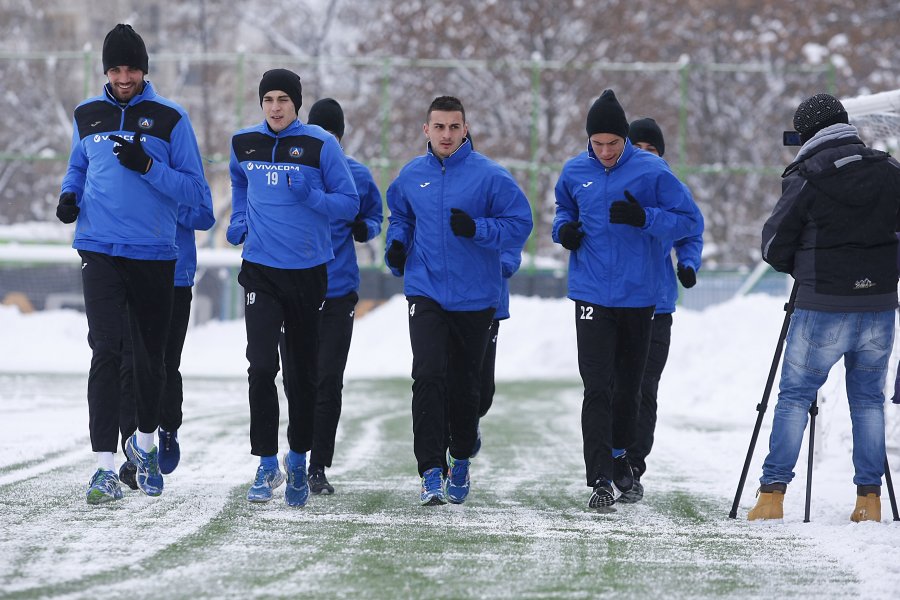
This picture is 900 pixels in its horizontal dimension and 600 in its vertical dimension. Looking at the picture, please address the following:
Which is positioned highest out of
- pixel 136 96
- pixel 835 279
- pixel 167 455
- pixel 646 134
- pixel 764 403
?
pixel 136 96

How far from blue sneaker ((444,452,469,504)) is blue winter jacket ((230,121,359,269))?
130 cm

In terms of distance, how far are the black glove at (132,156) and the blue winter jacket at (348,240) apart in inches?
47.9

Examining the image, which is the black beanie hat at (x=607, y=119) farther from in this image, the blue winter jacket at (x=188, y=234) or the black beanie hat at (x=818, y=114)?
the blue winter jacket at (x=188, y=234)

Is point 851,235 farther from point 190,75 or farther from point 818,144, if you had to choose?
point 190,75

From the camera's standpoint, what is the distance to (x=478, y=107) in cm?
3253

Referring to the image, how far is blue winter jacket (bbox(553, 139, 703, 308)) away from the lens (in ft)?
25.3

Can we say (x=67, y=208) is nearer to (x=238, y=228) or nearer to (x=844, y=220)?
(x=238, y=228)

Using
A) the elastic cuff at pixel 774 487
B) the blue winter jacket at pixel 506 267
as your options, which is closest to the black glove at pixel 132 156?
the blue winter jacket at pixel 506 267

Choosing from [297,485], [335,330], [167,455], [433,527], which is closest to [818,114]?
[433,527]

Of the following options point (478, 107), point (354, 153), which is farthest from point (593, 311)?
point (478, 107)

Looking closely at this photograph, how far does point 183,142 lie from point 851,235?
3.38 m

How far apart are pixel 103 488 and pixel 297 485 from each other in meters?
0.93

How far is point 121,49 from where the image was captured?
758cm

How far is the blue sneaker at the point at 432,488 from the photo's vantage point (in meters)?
7.50
